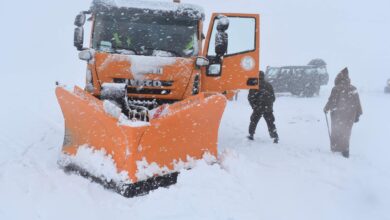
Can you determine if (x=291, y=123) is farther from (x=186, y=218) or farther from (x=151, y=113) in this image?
(x=186, y=218)

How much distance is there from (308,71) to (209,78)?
494 inches

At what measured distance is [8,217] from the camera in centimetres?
364

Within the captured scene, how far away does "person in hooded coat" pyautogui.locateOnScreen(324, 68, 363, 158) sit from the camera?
23.7 feet

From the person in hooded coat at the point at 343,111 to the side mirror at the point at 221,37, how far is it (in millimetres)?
2523

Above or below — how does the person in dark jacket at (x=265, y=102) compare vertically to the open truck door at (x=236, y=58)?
below

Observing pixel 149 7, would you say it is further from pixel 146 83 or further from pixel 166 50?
pixel 146 83

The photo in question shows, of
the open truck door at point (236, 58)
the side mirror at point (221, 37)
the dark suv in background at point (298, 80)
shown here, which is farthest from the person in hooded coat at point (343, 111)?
the dark suv in background at point (298, 80)

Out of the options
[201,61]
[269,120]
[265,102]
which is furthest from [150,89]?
[269,120]

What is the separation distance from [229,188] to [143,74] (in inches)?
84.8

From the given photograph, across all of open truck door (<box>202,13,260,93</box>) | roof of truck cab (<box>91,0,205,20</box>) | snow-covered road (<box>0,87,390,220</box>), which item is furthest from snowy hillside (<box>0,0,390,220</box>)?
roof of truck cab (<box>91,0,205,20</box>)

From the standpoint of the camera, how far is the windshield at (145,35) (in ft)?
19.9

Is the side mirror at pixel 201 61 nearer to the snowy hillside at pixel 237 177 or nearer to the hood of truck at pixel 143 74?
the hood of truck at pixel 143 74

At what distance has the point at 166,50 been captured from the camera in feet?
20.0

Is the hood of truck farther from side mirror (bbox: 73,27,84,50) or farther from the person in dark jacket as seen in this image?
the person in dark jacket
